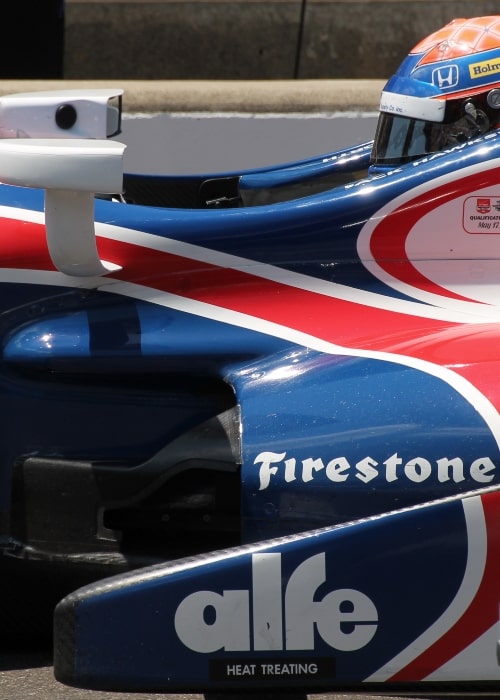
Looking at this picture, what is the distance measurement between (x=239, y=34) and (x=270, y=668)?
715 cm

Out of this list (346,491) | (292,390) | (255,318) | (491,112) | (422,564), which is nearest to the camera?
(422,564)

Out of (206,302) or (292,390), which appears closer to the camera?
(292,390)

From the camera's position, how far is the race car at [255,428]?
6.26 ft

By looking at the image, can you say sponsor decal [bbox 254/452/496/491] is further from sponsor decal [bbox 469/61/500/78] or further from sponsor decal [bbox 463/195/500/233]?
sponsor decal [bbox 469/61/500/78]

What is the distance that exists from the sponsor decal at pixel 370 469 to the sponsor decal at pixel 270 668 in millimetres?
314

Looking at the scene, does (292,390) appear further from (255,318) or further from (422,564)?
(422,564)

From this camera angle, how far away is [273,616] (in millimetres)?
1912

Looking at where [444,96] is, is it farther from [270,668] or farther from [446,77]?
[270,668]

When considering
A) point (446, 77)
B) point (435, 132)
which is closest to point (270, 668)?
point (435, 132)

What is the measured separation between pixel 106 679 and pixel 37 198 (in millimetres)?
1083

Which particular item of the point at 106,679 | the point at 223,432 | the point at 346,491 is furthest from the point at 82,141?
the point at 106,679

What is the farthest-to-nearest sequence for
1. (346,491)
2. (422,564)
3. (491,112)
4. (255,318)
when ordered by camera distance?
1. (491,112)
2. (255,318)
3. (346,491)
4. (422,564)

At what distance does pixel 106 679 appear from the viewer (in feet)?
6.31

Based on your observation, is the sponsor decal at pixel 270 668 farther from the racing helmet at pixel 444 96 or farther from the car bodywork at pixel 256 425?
the racing helmet at pixel 444 96
